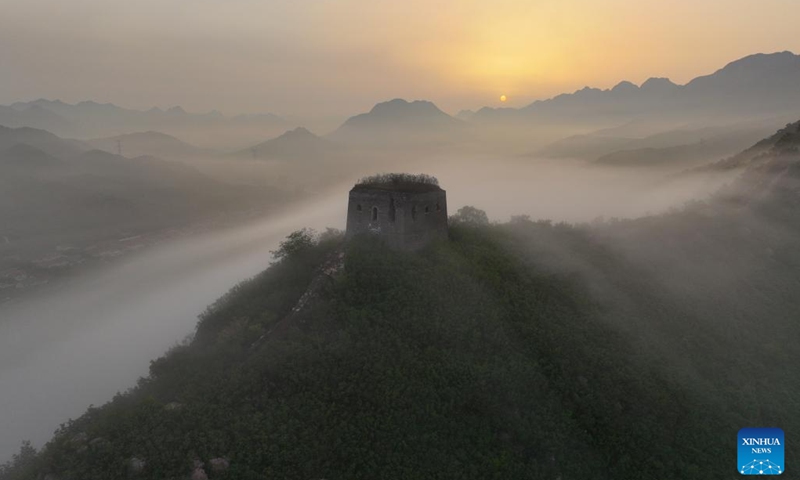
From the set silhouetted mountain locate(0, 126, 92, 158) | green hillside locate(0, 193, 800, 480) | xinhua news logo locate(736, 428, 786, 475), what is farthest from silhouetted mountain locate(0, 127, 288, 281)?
xinhua news logo locate(736, 428, 786, 475)

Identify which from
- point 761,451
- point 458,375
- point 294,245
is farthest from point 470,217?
point 761,451

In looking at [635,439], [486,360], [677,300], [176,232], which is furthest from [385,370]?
[176,232]

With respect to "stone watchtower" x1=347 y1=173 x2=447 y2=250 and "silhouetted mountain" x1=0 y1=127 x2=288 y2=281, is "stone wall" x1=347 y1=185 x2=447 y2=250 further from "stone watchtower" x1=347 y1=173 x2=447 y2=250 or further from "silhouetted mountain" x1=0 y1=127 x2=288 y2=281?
"silhouetted mountain" x1=0 y1=127 x2=288 y2=281

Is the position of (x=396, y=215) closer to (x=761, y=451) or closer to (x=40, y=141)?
(x=761, y=451)

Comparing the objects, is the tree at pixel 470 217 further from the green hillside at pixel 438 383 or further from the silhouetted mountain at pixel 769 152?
the silhouetted mountain at pixel 769 152

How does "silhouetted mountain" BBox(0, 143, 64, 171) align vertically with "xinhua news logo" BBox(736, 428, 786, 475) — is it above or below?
above

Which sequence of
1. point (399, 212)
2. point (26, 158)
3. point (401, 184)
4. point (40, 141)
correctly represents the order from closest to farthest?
point (399, 212)
point (401, 184)
point (26, 158)
point (40, 141)

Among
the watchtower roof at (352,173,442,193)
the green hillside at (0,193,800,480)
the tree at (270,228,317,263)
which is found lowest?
the green hillside at (0,193,800,480)
